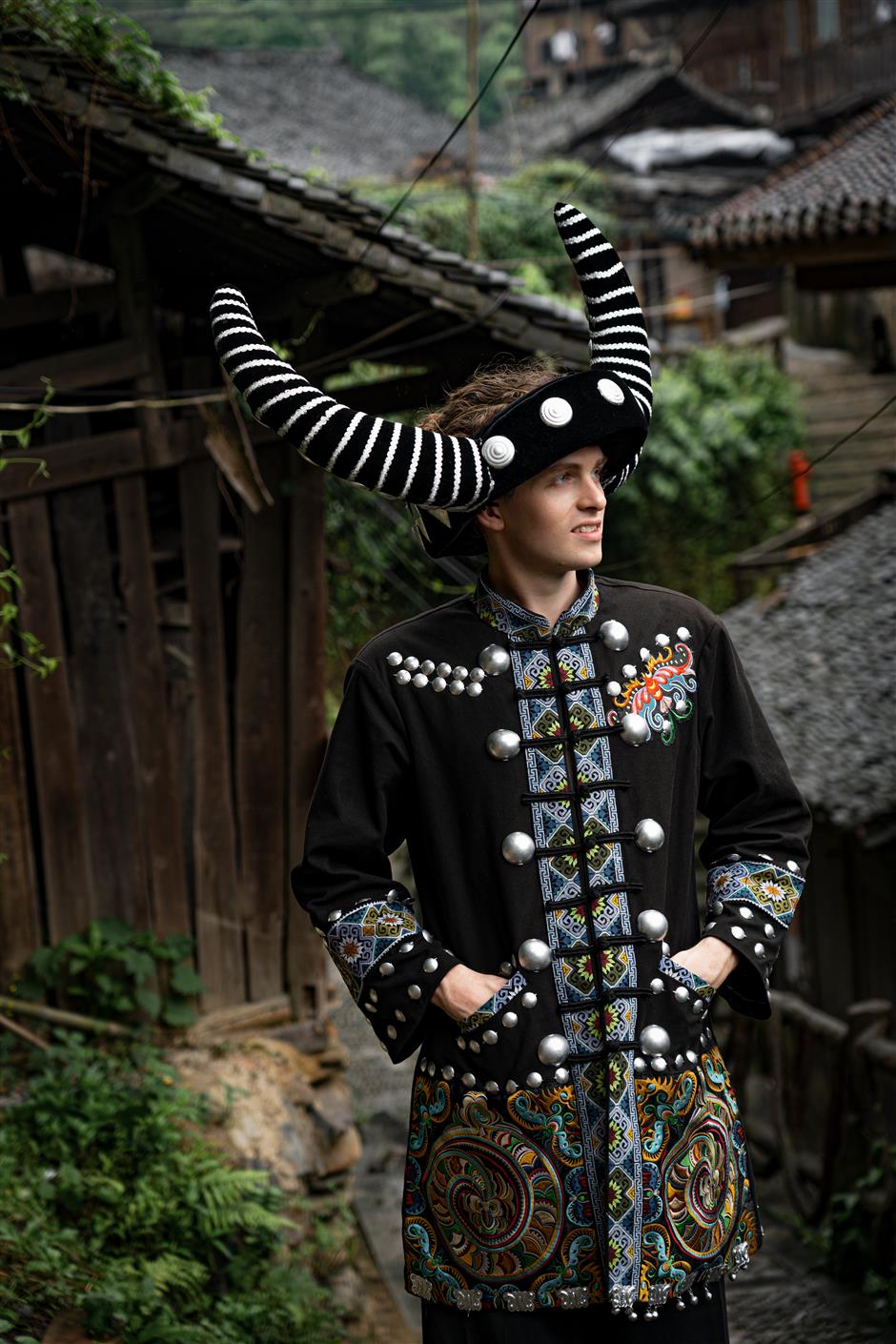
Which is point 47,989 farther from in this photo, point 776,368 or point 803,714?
point 776,368

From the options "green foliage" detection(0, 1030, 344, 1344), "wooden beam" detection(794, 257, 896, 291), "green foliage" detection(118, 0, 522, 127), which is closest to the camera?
"green foliage" detection(0, 1030, 344, 1344)

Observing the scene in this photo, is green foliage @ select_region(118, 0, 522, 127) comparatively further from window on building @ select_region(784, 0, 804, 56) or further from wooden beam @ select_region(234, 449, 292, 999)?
wooden beam @ select_region(234, 449, 292, 999)

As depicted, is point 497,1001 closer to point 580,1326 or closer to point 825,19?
point 580,1326

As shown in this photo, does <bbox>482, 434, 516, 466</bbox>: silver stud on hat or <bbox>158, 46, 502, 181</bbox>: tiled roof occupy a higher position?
<bbox>158, 46, 502, 181</bbox>: tiled roof

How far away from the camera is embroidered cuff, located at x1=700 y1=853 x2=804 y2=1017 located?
2.66 meters

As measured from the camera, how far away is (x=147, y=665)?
606 cm

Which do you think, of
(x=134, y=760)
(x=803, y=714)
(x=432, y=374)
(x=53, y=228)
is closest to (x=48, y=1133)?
(x=134, y=760)

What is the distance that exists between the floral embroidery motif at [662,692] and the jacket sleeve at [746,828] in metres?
0.04

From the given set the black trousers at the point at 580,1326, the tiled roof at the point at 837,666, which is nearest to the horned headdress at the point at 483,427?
the black trousers at the point at 580,1326

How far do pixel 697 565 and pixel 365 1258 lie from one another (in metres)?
14.9

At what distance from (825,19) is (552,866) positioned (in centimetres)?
3276

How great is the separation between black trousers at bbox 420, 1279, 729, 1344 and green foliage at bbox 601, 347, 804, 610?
17.6 m

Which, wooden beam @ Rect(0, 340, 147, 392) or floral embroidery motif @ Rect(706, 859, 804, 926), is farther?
wooden beam @ Rect(0, 340, 147, 392)

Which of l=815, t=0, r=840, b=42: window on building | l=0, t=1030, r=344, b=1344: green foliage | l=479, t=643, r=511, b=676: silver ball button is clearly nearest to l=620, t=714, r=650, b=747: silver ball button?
l=479, t=643, r=511, b=676: silver ball button
